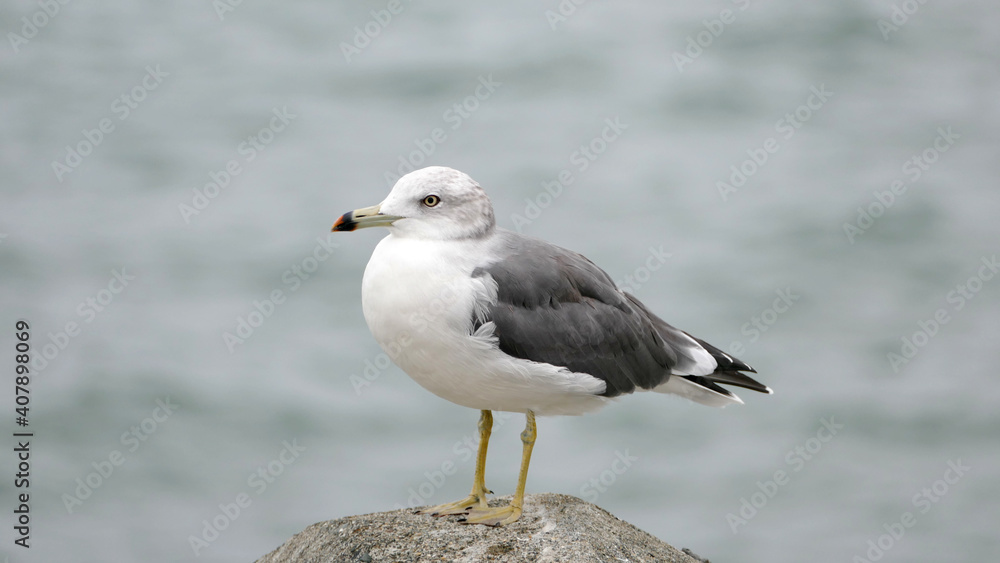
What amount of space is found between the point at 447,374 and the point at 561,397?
80 centimetres

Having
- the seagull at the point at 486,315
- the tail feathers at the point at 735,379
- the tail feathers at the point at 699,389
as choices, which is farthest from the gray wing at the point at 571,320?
the tail feathers at the point at 735,379

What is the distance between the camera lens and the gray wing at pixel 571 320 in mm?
6301

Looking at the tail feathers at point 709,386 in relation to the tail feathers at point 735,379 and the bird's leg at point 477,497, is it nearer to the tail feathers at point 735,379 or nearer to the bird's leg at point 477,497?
the tail feathers at point 735,379

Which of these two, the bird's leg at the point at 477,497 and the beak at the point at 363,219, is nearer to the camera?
the beak at the point at 363,219

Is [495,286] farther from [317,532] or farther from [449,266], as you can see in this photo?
[317,532]

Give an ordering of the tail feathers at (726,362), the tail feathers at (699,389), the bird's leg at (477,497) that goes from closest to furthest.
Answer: the bird's leg at (477,497) < the tail feathers at (699,389) < the tail feathers at (726,362)

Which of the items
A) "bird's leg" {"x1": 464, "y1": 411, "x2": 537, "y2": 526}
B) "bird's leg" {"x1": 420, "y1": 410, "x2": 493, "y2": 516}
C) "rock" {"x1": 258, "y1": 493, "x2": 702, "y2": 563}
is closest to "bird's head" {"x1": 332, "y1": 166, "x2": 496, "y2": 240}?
"bird's leg" {"x1": 464, "y1": 411, "x2": 537, "y2": 526}

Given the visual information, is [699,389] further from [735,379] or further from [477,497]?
[477,497]

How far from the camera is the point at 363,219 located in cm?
609

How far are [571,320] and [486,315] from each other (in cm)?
69

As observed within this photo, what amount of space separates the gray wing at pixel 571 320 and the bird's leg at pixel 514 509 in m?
0.48

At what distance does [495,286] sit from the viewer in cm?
622

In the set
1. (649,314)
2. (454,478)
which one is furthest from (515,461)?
(649,314)

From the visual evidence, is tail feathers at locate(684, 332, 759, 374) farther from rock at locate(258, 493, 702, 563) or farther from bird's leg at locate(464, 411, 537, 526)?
bird's leg at locate(464, 411, 537, 526)
